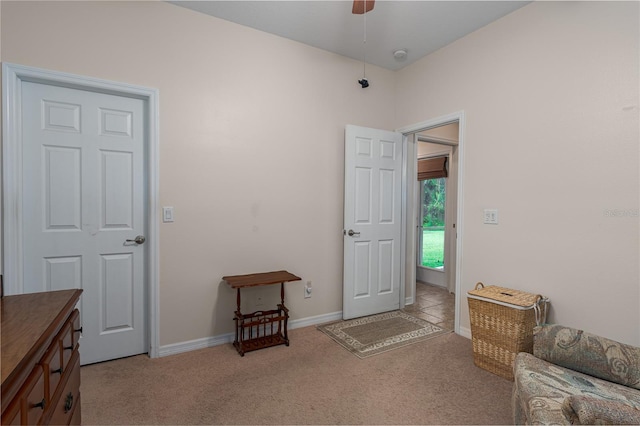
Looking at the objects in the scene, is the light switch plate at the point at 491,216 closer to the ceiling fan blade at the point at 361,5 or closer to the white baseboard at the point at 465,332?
the white baseboard at the point at 465,332

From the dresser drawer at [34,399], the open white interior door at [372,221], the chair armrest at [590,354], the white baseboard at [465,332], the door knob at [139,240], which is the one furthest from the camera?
the open white interior door at [372,221]

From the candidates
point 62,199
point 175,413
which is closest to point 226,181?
point 62,199

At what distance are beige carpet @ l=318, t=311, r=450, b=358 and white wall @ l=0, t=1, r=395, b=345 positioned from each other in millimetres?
301

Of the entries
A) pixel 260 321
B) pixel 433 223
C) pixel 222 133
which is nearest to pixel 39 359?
pixel 260 321

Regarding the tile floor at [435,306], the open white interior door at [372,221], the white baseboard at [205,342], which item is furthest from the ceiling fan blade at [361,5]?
the tile floor at [435,306]

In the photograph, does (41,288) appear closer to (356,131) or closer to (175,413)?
(175,413)

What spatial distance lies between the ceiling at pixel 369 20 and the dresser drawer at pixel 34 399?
2662 mm

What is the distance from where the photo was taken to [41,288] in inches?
89.0

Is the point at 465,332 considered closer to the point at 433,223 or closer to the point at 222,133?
the point at 433,223

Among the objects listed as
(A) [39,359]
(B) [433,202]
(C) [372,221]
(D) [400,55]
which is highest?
(D) [400,55]

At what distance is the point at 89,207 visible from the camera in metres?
2.38

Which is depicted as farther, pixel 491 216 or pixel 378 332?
pixel 378 332

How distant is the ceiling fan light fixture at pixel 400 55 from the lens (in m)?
3.24

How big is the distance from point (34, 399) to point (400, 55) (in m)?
3.63
